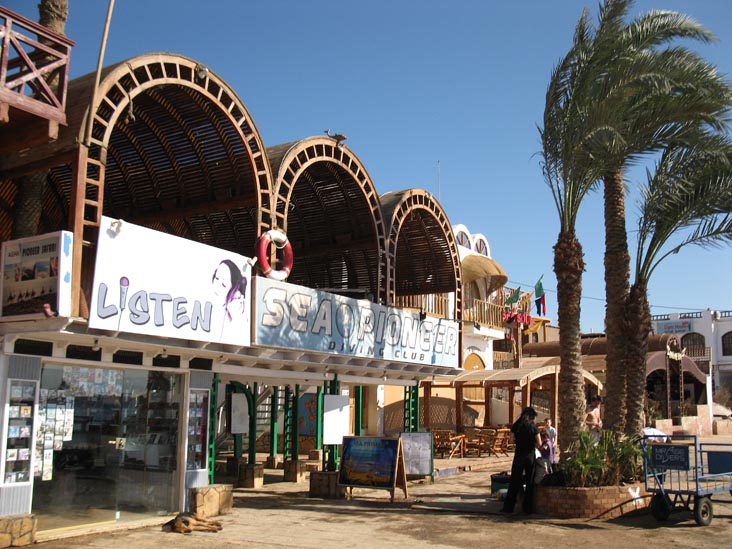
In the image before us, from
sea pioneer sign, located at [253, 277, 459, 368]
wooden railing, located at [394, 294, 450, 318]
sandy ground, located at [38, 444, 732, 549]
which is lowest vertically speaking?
sandy ground, located at [38, 444, 732, 549]

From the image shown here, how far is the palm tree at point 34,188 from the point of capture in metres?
11.2

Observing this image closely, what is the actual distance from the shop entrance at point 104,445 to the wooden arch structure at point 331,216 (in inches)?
170

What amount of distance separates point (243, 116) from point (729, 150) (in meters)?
9.26

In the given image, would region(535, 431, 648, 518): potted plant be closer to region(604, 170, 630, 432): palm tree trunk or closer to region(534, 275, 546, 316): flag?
region(604, 170, 630, 432): palm tree trunk

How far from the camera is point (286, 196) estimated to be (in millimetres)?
14688

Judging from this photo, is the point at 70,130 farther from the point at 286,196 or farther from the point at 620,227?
the point at 620,227

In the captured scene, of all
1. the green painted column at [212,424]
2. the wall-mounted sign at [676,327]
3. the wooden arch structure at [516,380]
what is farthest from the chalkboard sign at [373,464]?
the wall-mounted sign at [676,327]

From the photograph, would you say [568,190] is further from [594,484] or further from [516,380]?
[516,380]

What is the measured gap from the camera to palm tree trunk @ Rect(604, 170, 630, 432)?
14.7 m

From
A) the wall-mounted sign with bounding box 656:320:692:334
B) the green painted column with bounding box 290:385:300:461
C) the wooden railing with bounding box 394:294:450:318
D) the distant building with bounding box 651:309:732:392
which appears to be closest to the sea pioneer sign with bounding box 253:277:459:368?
the green painted column with bounding box 290:385:300:461

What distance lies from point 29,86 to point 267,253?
5.07 metres

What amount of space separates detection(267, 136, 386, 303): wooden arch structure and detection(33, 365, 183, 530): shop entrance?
14.2 ft

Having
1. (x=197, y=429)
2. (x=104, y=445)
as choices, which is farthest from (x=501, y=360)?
(x=104, y=445)

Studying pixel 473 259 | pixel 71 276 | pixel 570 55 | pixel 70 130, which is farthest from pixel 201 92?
pixel 473 259
